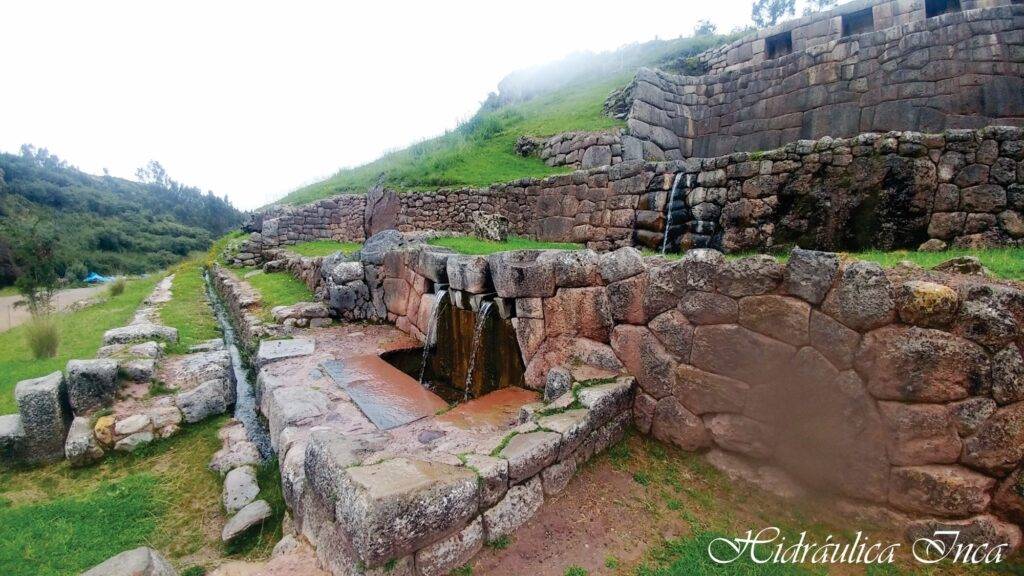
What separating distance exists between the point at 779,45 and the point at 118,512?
15.8 metres

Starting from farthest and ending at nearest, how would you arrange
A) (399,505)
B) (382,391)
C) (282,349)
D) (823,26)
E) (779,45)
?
(779,45), (823,26), (282,349), (382,391), (399,505)

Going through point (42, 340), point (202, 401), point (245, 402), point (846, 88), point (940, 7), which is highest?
point (940, 7)

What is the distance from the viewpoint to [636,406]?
13.7 ft

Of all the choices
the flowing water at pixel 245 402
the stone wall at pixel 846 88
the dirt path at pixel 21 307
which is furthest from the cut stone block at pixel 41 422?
the dirt path at pixel 21 307

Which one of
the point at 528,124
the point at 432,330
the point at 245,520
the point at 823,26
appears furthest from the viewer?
the point at 528,124

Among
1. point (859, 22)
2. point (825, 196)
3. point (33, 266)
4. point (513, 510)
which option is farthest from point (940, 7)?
point (33, 266)

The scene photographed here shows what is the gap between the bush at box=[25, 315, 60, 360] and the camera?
22.5ft

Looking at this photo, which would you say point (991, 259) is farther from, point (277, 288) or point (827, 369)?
point (277, 288)

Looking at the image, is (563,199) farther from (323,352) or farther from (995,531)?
(995,531)

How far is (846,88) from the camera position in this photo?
32.1ft

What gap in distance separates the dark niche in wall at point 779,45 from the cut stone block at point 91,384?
15419mm

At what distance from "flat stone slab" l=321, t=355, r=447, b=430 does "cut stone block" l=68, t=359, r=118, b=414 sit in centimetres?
234

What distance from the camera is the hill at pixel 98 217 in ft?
112

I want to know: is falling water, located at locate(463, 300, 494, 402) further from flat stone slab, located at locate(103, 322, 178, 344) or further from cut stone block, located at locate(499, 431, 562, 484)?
flat stone slab, located at locate(103, 322, 178, 344)
